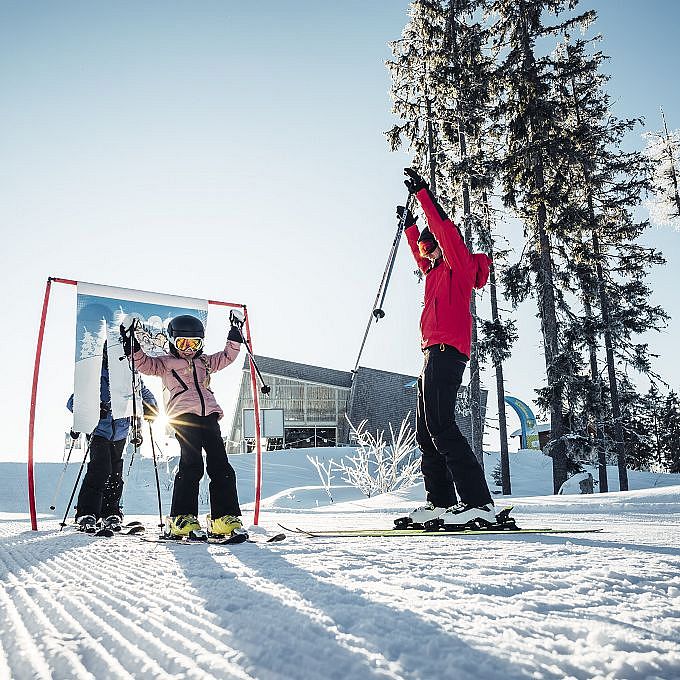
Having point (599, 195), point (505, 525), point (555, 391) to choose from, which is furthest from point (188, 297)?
point (599, 195)

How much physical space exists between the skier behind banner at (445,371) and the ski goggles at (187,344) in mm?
1599

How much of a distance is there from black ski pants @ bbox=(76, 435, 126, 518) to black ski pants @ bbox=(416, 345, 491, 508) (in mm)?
2784

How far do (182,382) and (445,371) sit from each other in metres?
1.78

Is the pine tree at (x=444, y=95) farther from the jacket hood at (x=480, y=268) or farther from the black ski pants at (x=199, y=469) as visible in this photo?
the black ski pants at (x=199, y=469)

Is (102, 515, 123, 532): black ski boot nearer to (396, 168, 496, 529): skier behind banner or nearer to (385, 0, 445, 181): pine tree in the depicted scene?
(396, 168, 496, 529): skier behind banner

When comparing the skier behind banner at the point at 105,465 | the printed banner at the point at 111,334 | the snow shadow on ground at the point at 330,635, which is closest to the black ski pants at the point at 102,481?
the skier behind banner at the point at 105,465

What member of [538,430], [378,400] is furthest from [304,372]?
[538,430]

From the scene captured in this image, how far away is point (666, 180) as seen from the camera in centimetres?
1938

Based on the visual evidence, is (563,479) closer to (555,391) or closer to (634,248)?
(555,391)

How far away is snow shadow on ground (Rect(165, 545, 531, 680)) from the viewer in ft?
3.10

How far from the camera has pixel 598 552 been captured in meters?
2.25

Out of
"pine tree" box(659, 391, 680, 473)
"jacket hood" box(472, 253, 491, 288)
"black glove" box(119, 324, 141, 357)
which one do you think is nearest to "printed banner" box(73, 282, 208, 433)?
"black glove" box(119, 324, 141, 357)

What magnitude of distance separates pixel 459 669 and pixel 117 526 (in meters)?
4.50

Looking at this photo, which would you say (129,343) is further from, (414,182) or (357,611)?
(357,611)
